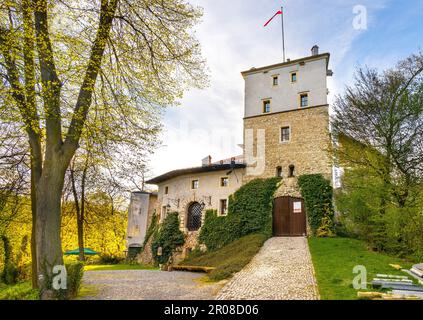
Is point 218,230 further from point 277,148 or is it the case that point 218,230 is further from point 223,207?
point 277,148

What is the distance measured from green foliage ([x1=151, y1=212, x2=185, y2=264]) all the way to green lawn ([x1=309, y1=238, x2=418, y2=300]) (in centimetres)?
940

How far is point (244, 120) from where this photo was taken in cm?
2178

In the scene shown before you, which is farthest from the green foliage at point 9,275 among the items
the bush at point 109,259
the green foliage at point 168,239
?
the bush at point 109,259

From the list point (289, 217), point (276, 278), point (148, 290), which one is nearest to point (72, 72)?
point (148, 290)

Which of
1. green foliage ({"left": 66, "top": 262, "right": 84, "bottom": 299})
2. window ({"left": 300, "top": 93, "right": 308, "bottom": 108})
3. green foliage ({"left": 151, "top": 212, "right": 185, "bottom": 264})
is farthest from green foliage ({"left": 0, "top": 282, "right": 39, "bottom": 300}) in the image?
window ({"left": 300, "top": 93, "right": 308, "bottom": 108})

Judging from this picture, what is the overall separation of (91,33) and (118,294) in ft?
23.0

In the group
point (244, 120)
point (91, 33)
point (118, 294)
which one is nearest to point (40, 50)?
point (91, 33)

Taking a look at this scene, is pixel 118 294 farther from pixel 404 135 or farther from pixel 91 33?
pixel 404 135

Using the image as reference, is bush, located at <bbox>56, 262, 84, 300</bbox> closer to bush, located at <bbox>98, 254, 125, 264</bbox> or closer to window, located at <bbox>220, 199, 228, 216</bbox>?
window, located at <bbox>220, 199, 228, 216</bbox>

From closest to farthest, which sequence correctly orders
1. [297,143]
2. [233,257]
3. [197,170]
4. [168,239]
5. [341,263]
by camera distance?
1. [341,263]
2. [233,257]
3. [297,143]
4. [168,239]
5. [197,170]

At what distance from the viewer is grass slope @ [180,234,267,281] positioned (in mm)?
11078

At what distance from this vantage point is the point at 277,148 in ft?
65.6

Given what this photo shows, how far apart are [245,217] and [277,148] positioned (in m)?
4.91

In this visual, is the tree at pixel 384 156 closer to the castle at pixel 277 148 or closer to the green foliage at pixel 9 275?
the castle at pixel 277 148
